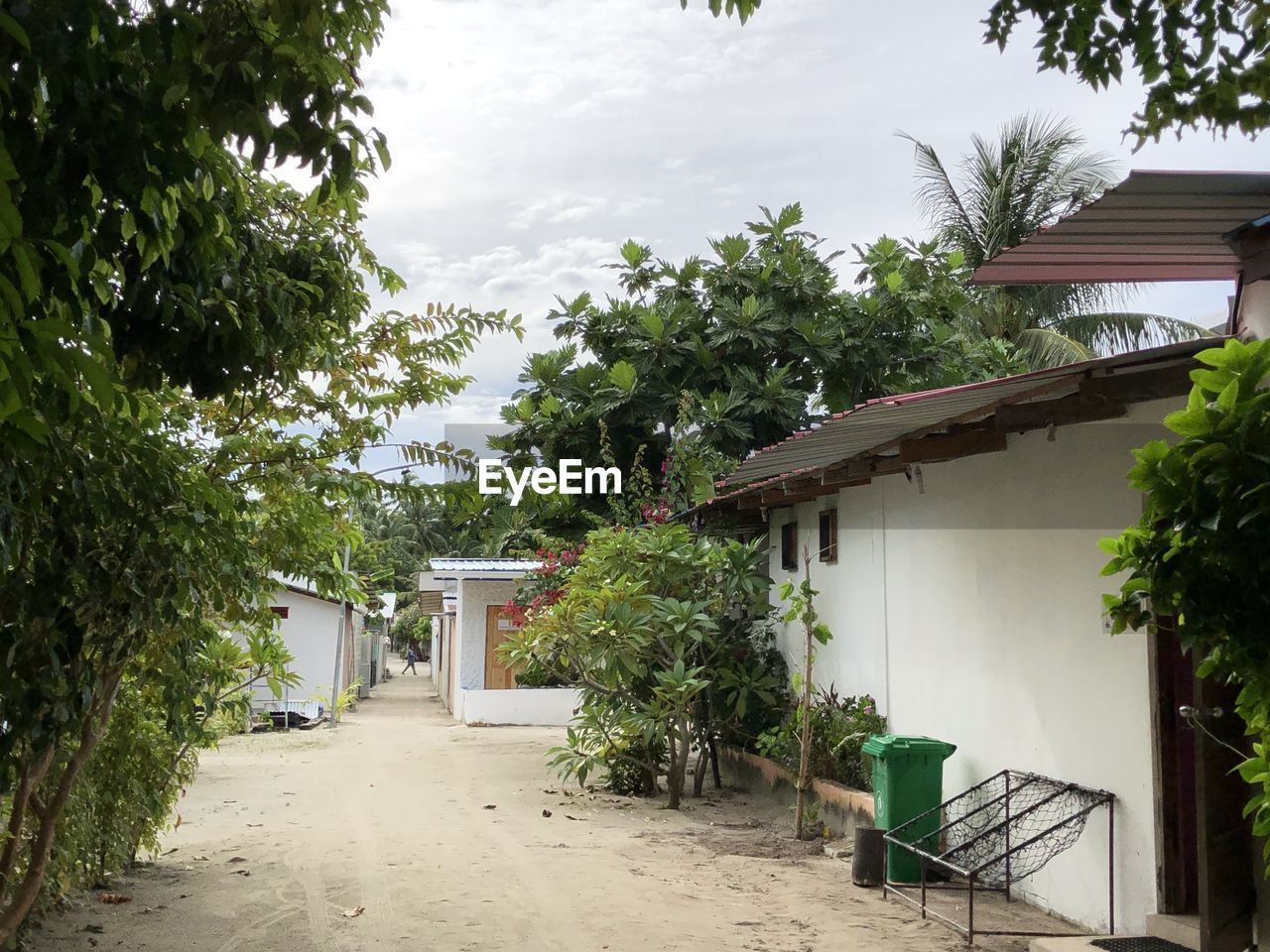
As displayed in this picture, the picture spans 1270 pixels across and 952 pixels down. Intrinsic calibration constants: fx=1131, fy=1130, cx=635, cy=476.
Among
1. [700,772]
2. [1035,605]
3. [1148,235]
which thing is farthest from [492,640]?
[1148,235]

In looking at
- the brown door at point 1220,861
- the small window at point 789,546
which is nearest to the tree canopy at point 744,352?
the small window at point 789,546

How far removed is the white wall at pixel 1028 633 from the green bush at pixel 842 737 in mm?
193

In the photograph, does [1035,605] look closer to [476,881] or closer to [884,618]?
[884,618]

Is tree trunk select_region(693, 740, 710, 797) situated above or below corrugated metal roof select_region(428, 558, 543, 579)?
below

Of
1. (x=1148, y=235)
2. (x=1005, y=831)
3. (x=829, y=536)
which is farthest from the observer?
(x=829, y=536)

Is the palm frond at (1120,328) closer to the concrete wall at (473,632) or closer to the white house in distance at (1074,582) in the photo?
the concrete wall at (473,632)

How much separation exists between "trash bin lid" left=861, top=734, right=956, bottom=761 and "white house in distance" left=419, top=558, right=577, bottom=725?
13.5 metres

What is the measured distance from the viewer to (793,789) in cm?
1064

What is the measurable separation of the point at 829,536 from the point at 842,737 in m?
2.31

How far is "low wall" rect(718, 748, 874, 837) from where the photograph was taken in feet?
29.6

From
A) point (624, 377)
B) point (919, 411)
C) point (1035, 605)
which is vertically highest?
point (624, 377)

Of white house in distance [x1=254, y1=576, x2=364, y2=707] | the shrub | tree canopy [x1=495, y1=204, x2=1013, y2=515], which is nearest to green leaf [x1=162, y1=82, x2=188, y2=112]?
the shrub

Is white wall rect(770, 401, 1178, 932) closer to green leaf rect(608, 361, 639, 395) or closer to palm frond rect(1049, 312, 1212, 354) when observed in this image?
green leaf rect(608, 361, 639, 395)

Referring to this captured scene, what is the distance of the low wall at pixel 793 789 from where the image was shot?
9023mm
